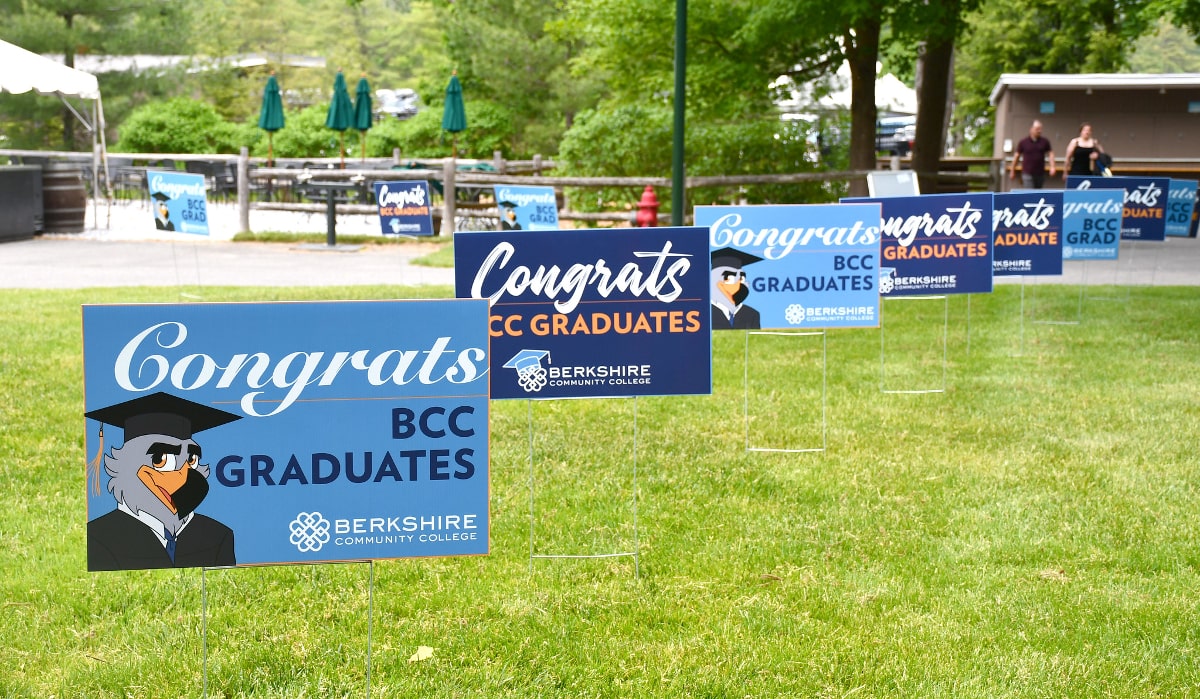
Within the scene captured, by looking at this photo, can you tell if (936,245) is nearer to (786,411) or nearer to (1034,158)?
(786,411)

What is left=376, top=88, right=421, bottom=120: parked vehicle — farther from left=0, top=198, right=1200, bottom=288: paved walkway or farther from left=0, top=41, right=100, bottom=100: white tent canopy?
left=0, top=41, right=100, bottom=100: white tent canopy

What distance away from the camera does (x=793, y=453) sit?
8016 millimetres

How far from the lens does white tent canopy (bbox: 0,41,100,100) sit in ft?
40.4

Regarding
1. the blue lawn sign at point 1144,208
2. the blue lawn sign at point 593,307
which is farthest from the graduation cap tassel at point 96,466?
the blue lawn sign at point 1144,208

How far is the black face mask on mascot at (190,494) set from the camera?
3977 mm

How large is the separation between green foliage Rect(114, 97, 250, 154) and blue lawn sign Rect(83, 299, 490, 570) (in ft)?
132

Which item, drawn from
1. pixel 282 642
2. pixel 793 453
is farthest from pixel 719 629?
pixel 793 453

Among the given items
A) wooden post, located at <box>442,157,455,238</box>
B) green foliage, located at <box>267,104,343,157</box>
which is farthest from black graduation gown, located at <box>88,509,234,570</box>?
green foliage, located at <box>267,104,343,157</box>

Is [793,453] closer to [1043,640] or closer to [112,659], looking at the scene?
[1043,640]

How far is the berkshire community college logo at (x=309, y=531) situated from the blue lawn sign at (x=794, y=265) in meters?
4.14

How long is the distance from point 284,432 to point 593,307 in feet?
6.71

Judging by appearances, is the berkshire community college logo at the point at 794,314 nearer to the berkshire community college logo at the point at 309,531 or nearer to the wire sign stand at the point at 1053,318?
the berkshire community college logo at the point at 309,531

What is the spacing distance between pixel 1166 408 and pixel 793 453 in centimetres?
330

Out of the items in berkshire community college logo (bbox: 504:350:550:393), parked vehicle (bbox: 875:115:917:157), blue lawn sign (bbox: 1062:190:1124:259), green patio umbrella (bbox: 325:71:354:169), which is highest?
parked vehicle (bbox: 875:115:917:157)
